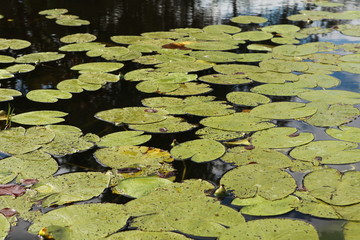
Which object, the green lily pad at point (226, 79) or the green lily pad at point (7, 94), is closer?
the green lily pad at point (7, 94)

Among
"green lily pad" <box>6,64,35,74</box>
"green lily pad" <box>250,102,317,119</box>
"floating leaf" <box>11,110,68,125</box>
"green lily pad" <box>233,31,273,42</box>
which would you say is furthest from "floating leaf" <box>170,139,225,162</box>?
"green lily pad" <box>233,31,273,42</box>

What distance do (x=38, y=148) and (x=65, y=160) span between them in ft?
0.57

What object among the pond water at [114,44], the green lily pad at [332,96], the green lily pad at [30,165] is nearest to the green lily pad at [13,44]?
the pond water at [114,44]

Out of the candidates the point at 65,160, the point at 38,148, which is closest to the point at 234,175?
the point at 65,160

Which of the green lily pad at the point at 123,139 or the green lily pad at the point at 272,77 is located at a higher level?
the green lily pad at the point at 272,77

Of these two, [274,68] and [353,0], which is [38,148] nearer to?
[274,68]

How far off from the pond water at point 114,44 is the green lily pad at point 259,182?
2.7 inches

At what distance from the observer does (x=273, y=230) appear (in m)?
1.78

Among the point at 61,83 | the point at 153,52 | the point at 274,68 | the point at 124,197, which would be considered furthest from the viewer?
the point at 153,52

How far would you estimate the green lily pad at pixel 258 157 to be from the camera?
2268mm

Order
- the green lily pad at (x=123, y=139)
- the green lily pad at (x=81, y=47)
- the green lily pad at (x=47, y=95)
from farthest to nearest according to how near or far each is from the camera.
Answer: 1. the green lily pad at (x=81, y=47)
2. the green lily pad at (x=47, y=95)
3. the green lily pad at (x=123, y=139)

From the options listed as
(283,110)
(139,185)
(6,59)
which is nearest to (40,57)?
(6,59)

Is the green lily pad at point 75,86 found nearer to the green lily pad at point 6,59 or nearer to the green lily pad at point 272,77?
the green lily pad at point 6,59

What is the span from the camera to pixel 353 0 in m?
5.86
